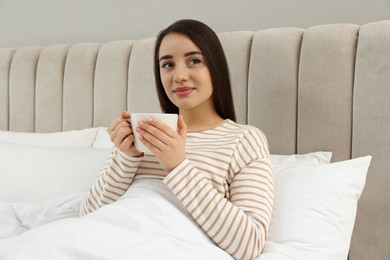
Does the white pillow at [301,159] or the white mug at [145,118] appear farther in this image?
the white pillow at [301,159]

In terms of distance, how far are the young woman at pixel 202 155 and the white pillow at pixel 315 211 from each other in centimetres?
7

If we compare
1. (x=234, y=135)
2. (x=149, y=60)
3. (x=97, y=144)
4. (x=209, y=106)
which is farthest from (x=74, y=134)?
(x=234, y=135)

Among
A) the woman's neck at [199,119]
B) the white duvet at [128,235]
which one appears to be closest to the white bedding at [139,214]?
the white duvet at [128,235]

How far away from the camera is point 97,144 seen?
1.70 meters

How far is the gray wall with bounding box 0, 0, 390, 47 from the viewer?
1.62 metres

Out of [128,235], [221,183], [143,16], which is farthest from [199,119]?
[143,16]

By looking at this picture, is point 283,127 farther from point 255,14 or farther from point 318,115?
point 255,14

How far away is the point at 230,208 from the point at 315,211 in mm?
264

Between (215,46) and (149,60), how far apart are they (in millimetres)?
598

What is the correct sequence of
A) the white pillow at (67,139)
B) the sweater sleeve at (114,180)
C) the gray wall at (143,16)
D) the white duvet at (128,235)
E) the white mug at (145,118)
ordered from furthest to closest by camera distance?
the white pillow at (67,139)
the gray wall at (143,16)
the sweater sleeve at (114,180)
the white mug at (145,118)
the white duvet at (128,235)

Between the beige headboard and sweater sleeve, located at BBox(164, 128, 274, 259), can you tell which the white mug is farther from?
the beige headboard

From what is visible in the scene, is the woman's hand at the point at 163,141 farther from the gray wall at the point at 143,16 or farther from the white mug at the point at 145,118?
the gray wall at the point at 143,16

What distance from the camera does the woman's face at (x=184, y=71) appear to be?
116cm

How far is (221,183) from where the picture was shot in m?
1.03
